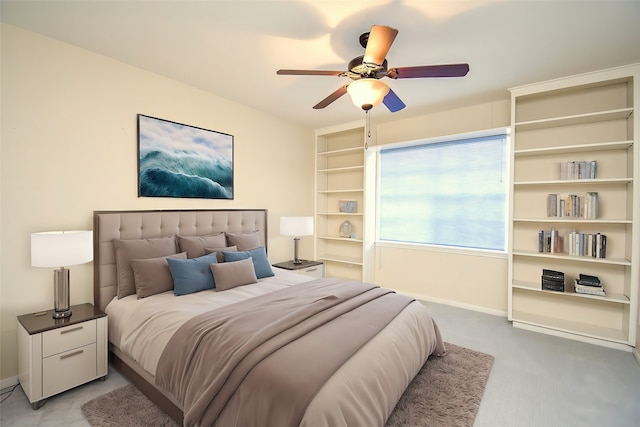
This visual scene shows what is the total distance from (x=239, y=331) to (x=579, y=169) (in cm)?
361

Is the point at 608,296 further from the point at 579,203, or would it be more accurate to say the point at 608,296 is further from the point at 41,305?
the point at 41,305

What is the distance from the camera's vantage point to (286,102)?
364 cm

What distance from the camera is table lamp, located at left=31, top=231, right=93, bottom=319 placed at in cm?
192

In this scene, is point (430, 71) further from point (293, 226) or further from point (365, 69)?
point (293, 226)

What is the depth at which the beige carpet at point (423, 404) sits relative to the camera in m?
1.77

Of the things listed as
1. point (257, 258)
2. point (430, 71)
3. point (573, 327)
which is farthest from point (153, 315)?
point (573, 327)

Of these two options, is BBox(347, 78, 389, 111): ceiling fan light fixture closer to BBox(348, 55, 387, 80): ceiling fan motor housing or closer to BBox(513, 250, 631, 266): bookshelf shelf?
BBox(348, 55, 387, 80): ceiling fan motor housing

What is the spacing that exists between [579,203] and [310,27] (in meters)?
3.18

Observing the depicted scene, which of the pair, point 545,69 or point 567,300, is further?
point 567,300

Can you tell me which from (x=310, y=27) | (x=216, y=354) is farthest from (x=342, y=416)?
(x=310, y=27)

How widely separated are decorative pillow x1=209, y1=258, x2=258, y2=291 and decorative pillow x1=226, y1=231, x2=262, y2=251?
0.47 metres

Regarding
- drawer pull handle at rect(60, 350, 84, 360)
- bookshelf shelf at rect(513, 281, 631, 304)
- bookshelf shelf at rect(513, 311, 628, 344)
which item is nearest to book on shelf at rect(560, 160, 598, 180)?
bookshelf shelf at rect(513, 281, 631, 304)

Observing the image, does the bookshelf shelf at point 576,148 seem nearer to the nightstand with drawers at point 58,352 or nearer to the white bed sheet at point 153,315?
the white bed sheet at point 153,315

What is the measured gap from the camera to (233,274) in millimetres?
2680
